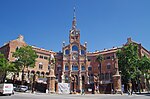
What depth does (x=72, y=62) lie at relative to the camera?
6938 centimetres

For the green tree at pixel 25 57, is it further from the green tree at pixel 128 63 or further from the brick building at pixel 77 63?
the green tree at pixel 128 63

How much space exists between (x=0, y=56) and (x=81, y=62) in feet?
95.4

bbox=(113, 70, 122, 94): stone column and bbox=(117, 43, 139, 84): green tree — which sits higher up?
bbox=(117, 43, 139, 84): green tree

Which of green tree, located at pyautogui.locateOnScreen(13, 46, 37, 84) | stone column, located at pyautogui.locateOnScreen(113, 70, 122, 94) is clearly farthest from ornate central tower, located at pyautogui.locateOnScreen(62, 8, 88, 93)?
stone column, located at pyautogui.locateOnScreen(113, 70, 122, 94)

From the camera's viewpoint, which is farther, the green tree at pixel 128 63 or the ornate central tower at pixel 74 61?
the ornate central tower at pixel 74 61

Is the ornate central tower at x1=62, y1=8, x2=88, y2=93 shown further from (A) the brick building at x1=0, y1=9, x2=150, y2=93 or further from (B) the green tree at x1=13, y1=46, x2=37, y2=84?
(B) the green tree at x1=13, y1=46, x2=37, y2=84

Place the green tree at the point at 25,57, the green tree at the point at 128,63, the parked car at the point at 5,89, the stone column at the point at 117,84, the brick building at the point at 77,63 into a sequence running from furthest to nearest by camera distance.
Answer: the brick building at the point at 77,63 → the green tree at the point at 128,63 → the green tree at the point at 25,57 → the stone column at the point at 117,84 → the parked car at the point at 5,89

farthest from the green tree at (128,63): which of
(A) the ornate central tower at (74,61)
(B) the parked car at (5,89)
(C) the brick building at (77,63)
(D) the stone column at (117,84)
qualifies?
(B) the parked car at (5,89)

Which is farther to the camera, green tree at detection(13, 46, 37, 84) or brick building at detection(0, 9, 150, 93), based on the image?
brick building at detection(0, 9, 150, 93)

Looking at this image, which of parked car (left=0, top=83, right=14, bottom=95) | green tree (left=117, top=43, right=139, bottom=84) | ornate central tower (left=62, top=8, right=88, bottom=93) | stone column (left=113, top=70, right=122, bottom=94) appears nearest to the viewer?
parked car (left=0, top=83, right=14, bottom=95)

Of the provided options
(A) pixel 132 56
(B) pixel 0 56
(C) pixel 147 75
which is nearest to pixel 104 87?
(A) pixel 132 56

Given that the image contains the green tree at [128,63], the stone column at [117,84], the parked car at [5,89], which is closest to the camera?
the parked car at [5,89]

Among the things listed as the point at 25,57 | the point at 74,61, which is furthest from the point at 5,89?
the point at 74,61

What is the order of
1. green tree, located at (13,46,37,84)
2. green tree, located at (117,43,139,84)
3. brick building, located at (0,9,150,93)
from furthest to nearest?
brick building, located at (0,9,150,93) < green tree, located at (117,43,139,84) < green tree, located at (13,46,37,84)
